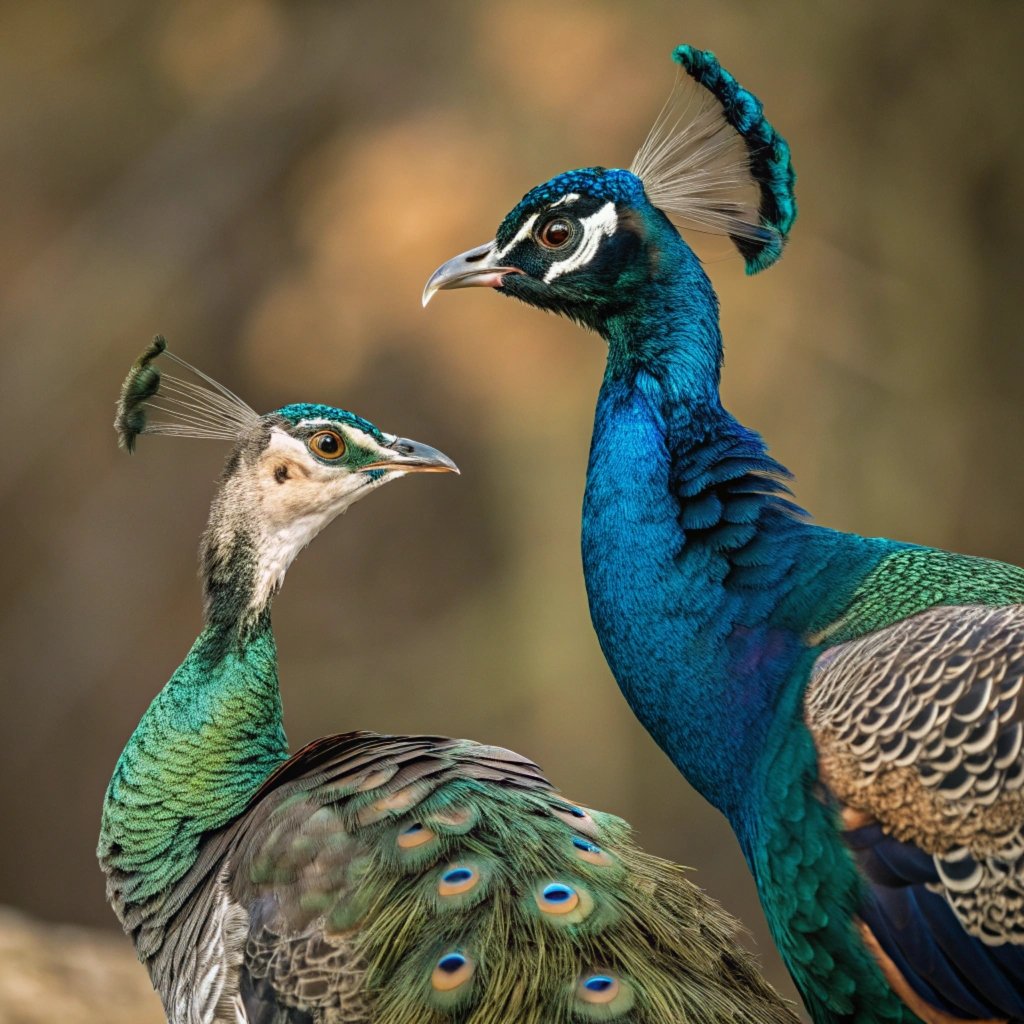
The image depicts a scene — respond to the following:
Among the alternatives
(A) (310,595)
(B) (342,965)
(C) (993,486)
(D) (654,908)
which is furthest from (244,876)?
(C) (993,486)

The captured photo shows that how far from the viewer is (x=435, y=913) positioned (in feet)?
7.91

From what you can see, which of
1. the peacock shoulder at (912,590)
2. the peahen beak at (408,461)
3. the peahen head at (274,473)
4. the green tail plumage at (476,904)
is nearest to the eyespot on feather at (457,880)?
the green tail plumage at (476,904)

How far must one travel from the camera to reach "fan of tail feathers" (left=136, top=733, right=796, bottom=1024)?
234cm

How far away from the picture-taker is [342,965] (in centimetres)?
241

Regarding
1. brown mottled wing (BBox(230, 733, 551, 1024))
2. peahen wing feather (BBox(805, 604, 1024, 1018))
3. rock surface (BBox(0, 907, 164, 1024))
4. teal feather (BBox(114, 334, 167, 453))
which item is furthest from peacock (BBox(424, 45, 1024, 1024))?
rock surface (BBox(0, 907, 164, 1024))

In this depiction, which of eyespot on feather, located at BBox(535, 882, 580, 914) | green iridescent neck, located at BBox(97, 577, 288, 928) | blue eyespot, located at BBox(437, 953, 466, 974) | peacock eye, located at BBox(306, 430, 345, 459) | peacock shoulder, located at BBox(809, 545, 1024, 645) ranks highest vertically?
peacock shoulder, located at BBox(809, 545, 1024, 645)

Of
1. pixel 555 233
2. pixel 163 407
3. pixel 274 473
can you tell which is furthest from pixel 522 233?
pixel 163 407

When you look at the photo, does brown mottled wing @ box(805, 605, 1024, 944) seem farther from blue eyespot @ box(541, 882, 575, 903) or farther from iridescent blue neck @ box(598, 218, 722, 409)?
iridescent blue neck @ box(598, 218, 722, 409)

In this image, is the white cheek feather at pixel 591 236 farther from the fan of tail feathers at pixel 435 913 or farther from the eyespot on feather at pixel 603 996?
the eyespot on feather at pixel 603 996

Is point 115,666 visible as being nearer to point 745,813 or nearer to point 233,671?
point 233,671

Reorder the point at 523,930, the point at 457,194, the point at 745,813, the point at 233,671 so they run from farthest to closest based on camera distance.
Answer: the point at 457,194 → the point at 233,671 → the point at 745,813 → the point at 523,930

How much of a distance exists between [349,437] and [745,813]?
1.21 meters

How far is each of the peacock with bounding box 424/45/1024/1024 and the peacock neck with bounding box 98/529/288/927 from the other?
77 cm

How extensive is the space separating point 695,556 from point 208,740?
3.53 ft
